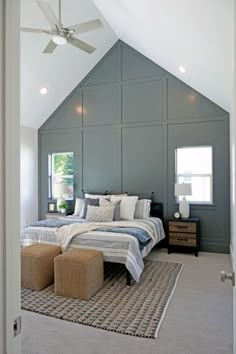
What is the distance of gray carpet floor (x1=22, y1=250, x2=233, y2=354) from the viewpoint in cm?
220

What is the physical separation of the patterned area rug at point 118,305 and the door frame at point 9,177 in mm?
1923

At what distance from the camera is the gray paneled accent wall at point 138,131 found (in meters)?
5.20

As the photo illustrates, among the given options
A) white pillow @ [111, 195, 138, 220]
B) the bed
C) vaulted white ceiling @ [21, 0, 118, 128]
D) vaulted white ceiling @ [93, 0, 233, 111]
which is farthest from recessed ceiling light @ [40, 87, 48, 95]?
the bed

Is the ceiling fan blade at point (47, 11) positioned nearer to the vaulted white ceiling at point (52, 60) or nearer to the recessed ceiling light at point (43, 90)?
the vaulted white ceiling at point (52, 60)

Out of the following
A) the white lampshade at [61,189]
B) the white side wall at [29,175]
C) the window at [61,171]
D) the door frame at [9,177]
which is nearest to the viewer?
the door frame at [9,177]

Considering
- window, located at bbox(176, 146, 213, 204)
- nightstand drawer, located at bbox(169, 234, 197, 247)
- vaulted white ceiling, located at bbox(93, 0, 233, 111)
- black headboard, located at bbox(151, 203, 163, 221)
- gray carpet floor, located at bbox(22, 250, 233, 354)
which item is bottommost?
gray carpet floor, located at bbox(22, 250, 233, 354)

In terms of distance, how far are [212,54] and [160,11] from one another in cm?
81

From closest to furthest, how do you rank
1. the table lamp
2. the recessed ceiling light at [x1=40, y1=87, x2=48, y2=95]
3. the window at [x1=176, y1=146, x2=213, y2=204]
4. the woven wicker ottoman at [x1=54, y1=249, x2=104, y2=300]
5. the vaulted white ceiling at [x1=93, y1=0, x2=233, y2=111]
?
the vaulted white ceiling at [x1=93, y1=0, x2=233, y2=111] < the woven wicker ottoman at [x1=54, y1=249, x2=104, y2=300] < the table lamp < the window at [x1=176, y1=146, x2=213, y2=204] < the recessed ceiling light at [x1=40, y1=87, x2=48, y2=95]

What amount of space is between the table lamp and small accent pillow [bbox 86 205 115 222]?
1307mm

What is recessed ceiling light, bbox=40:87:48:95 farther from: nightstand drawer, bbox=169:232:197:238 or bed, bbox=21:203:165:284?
nightstand drawer, bbox=169:232:197:238

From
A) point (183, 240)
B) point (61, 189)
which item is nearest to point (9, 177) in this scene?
point (183, 240)

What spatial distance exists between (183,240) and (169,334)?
2706mm

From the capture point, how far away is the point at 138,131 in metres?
5.78

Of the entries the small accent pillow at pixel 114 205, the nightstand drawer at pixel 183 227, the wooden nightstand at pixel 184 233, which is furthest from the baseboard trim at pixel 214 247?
the small accent pillow at pixel 114 205
